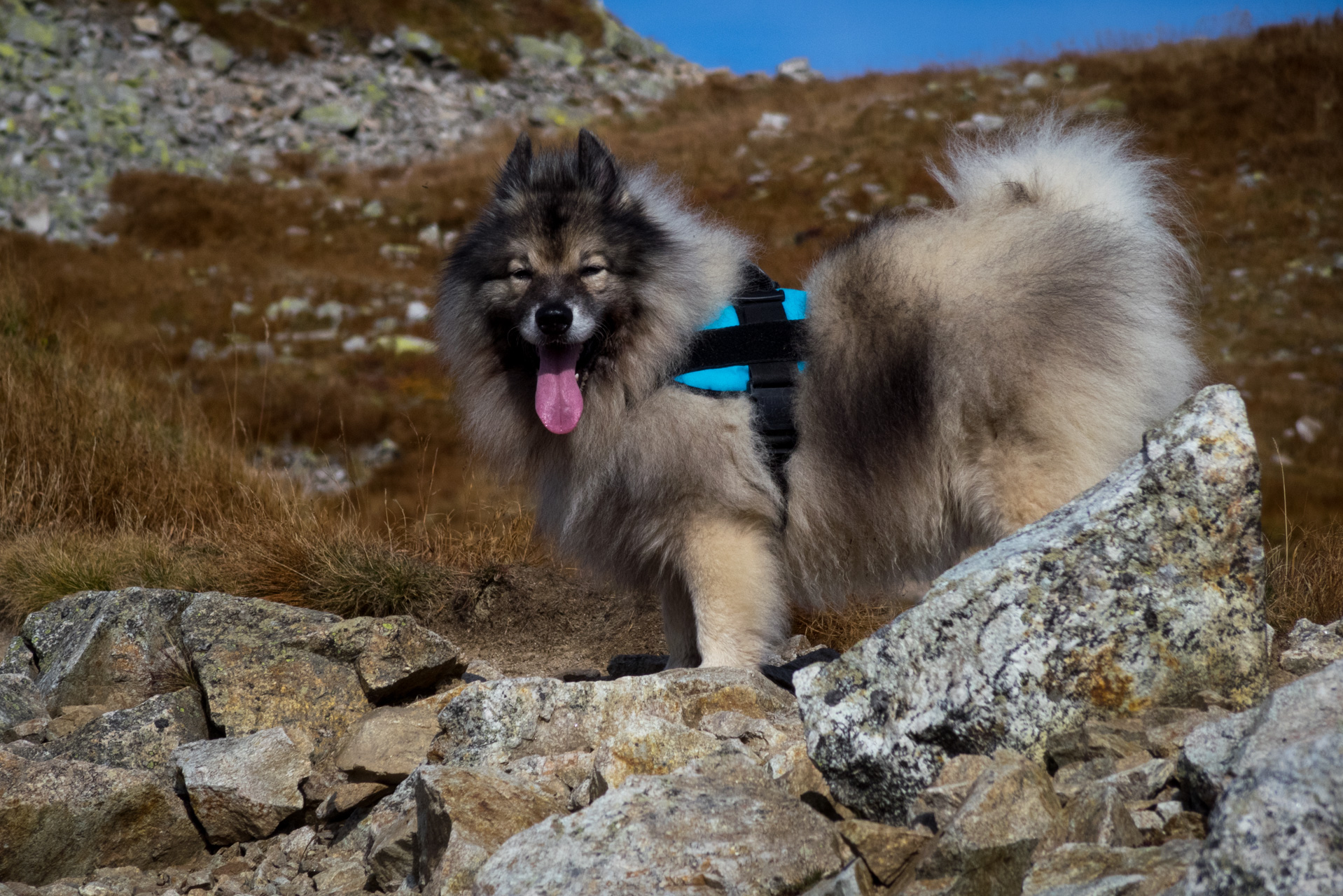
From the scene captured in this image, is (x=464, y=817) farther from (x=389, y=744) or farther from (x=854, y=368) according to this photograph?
(x=854, y=368)

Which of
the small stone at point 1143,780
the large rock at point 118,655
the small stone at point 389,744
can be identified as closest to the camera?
the small stone at point 1143,780

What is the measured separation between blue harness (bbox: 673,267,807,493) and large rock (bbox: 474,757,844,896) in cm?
184

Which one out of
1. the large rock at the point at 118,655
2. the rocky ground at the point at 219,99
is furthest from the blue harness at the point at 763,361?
the rocky ground at the point at 219,99

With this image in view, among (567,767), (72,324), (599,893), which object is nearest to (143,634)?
(567,767)

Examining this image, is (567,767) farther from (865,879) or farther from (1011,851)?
(1011,851)

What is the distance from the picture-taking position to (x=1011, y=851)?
192cm

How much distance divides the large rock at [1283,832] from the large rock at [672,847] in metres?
0.84

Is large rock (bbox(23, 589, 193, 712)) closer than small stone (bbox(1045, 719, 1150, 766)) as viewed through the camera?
No

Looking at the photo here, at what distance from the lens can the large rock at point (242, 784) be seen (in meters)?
3.34

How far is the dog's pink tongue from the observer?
4.09 metres

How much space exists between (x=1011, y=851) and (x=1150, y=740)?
2.34 ft

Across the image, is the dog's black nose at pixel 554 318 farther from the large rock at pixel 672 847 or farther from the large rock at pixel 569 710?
the large rock at pixel 672 847

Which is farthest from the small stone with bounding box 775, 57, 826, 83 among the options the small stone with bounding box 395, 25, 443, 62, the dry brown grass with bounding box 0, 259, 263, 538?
the dry brown grass with bounding box 0, 259, 263, 538

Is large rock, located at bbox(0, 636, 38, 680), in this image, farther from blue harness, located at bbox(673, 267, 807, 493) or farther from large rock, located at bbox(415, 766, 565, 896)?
blue harness, located at bbox(673, 267, 807, 493)
